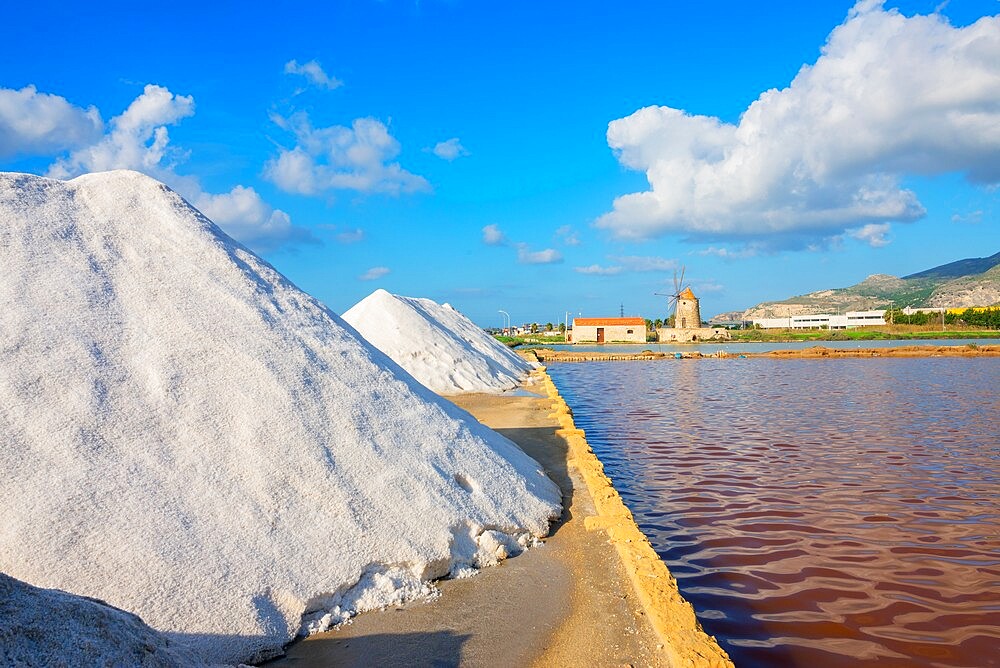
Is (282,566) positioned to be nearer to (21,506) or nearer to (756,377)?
(21,506)

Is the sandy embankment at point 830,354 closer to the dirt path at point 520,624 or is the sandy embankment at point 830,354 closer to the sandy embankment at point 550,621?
the sandy embankment at point 550,621

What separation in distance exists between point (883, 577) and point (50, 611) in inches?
226

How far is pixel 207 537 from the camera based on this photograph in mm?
3828

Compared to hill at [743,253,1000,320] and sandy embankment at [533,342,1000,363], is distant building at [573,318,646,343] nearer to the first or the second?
sandy embankment at [533,342,1000,363]

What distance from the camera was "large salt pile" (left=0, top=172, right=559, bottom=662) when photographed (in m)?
3.56

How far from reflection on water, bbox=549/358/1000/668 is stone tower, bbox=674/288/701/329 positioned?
44.5 metres

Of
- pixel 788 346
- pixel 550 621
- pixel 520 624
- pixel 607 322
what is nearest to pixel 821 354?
pixel 788 346

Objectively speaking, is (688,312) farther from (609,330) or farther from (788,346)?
(788,346)

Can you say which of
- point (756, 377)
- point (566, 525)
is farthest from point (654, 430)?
point (756, 377)

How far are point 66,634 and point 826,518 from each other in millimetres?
6771

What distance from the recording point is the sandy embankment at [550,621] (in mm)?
3447

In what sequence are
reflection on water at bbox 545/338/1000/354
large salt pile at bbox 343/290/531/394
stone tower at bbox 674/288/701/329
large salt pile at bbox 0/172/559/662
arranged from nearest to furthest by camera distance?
large salt pile at bbox 0/172/559/662 → large salt pile at bbox 343/290/531/394 → reflection on water at bbox 545/338/1000/354 → stone tower at bbox 674/288/701/329

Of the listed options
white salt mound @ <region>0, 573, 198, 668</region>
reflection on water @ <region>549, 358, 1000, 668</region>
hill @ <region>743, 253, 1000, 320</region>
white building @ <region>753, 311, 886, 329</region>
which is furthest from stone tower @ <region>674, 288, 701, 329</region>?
hill @ <region>743, 253, 1000, 320</region>

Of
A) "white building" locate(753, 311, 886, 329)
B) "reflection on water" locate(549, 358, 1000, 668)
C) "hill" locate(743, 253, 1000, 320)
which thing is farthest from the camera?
"hill" locate(743, 253, 1000, 320)
